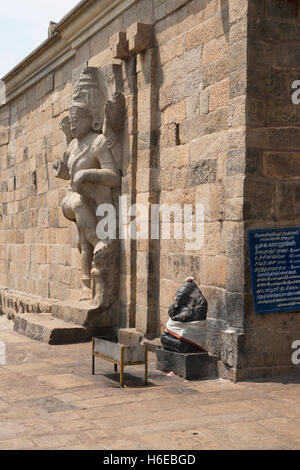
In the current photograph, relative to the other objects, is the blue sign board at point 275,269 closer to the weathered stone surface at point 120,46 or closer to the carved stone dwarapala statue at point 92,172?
the carved stone dwarapala statue at point 92,172

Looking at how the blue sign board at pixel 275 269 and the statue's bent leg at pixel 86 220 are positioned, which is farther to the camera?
the statue's bent leg at pixel 86 220

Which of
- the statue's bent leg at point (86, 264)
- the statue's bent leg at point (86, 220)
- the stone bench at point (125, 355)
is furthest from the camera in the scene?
the statue's bent leg at point (86, 264)

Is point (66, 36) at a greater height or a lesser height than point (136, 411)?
greater

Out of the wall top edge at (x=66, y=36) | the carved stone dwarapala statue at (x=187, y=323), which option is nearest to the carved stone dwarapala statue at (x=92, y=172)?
the wall top edge at (x=66, y=36)

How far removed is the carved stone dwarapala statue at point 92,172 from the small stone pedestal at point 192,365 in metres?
2.04

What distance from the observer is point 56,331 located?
719cm

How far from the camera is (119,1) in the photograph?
759 centimetres

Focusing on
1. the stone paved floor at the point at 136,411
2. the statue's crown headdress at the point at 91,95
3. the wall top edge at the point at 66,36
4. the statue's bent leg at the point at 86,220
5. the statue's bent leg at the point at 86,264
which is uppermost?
the wall top edge at the point at 66,36

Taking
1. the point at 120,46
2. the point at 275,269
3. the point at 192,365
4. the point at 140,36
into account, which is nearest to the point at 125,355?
the point at 192,365

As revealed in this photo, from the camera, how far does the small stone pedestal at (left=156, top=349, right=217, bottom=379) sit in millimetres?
5371

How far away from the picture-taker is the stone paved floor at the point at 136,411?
3682 millimetres

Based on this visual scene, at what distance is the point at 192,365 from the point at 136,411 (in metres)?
1.12

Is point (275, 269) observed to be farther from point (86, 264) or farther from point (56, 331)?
point (86, 264)

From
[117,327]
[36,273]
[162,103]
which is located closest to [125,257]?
[117,327]
